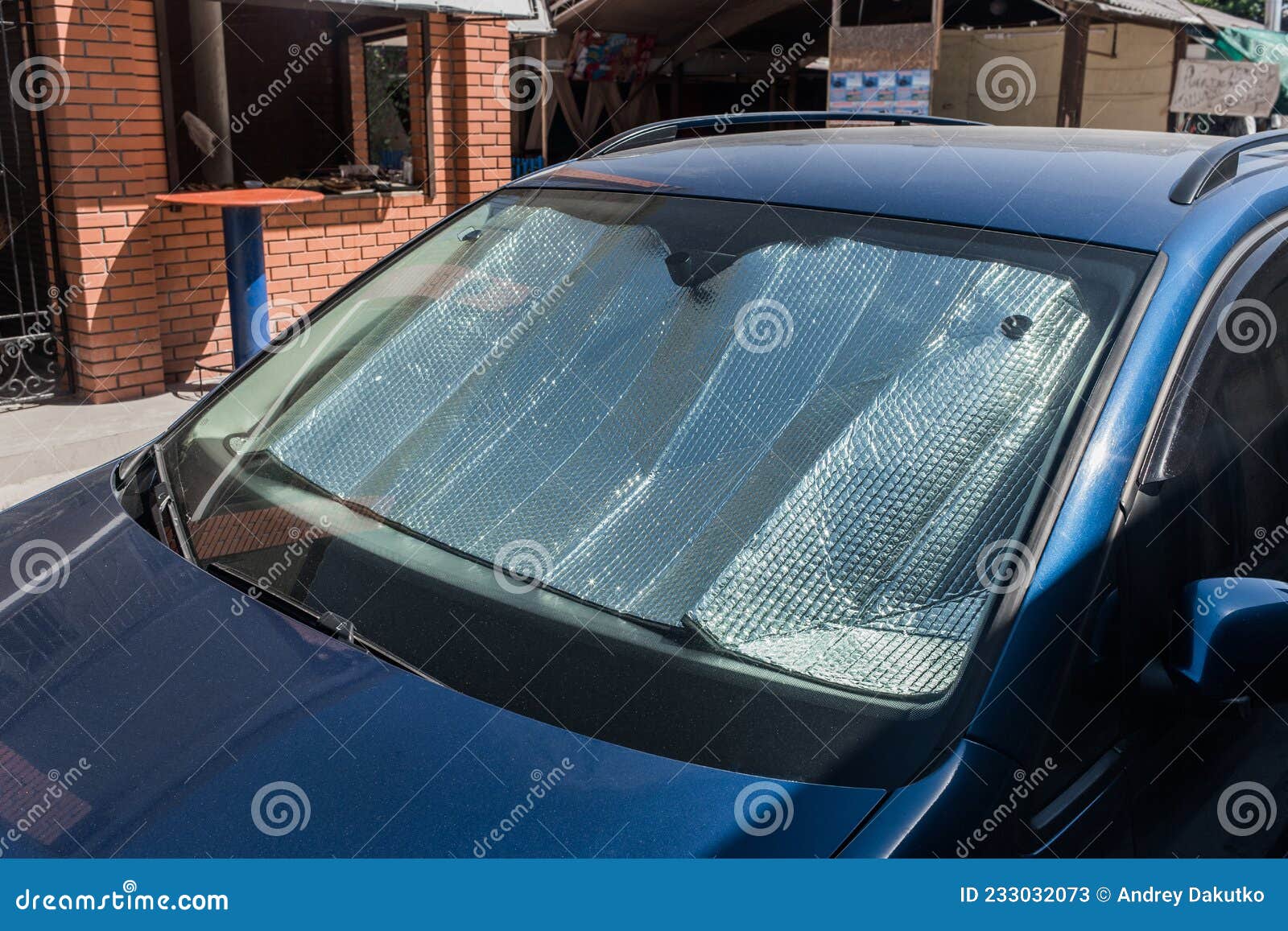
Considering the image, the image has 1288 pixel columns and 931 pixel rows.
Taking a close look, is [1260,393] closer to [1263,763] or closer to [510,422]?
[1263,763]

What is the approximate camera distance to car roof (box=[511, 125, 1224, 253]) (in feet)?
5.84

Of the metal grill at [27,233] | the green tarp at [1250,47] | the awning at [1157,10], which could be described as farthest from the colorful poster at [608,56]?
the green tarp at [1250,47]

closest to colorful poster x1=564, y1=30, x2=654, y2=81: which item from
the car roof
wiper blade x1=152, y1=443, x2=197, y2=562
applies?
the car roof

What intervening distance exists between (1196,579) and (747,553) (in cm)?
69

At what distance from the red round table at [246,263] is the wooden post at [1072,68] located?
8.49 meters

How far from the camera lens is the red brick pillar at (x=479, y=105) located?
8.09m

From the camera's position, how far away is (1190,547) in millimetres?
1787

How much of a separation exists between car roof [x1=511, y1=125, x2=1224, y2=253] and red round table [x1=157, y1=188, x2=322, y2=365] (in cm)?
453

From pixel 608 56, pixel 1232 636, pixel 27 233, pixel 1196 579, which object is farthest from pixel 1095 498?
pixel 608 56

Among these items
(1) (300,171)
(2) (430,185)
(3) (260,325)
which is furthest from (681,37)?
(3) (260,325)

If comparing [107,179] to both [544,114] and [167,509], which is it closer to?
[167,509]

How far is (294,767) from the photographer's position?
1.45 meters

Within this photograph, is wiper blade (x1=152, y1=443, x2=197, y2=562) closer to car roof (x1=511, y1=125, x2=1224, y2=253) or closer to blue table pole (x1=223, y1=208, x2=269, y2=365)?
car roof (x1=511, y1=125, x2=1224, y2=253)

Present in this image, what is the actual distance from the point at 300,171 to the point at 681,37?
4372 millimetres
